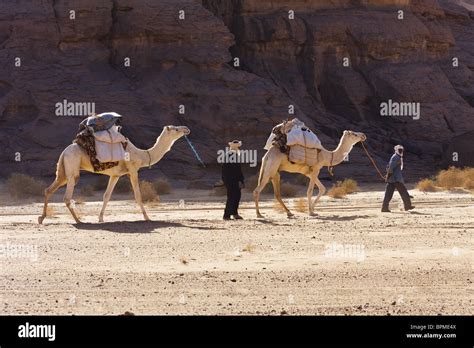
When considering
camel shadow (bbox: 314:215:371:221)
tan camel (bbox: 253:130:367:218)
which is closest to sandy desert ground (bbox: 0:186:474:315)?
camel shadow (bbox: 314:215:371:221)

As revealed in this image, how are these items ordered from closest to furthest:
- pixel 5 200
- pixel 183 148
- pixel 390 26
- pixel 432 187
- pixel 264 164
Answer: pixel 264 164, pixel 5 200, pixel 432 187, pixel 183 148, pixel 390 26

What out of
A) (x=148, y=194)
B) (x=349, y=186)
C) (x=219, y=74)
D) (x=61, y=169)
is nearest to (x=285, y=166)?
(x=61, y=169)

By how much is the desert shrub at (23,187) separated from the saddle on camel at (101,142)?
1069 cm

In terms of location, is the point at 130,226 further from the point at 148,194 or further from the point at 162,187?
the point at 162,187

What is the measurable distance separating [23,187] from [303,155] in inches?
458

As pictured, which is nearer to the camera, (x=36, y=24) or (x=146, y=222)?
(x=146, y=222)

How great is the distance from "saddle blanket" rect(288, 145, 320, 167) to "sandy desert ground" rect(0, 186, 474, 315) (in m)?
1.21

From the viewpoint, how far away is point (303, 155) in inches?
889

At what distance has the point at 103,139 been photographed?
20688mm

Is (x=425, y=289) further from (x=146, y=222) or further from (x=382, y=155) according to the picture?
(x=382, y=155)

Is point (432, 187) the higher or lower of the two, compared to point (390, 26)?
lower

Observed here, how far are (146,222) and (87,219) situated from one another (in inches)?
97.8
